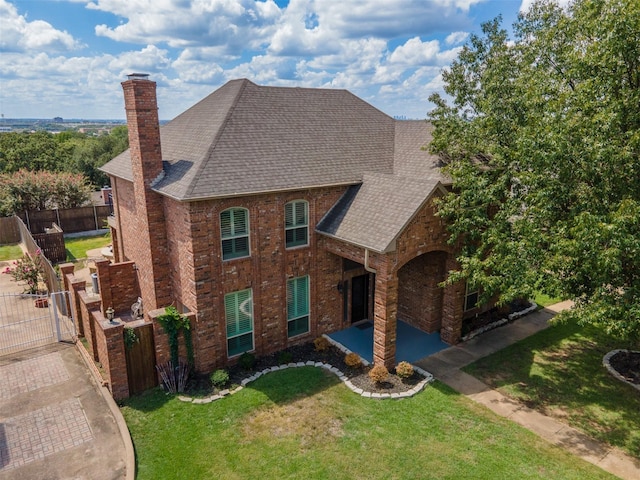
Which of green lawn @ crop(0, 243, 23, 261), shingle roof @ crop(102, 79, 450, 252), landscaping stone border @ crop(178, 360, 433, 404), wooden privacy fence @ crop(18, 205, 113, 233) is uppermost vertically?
shingle roof @ crop(102, 79, 450, 252)

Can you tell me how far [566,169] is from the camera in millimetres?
10625

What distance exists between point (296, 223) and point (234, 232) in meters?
2.22

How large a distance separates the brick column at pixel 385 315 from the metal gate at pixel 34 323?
35.6 ft

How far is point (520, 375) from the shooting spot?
13727 millimetres

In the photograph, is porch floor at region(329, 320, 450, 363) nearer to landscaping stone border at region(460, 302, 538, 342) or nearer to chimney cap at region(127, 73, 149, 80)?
landscaping stone border at region(460, 302, 538, 342)

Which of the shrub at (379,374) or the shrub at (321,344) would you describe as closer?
the shrub at (379,374)

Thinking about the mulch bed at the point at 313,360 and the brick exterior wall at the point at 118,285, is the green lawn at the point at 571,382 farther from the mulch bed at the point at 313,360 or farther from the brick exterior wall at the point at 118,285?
the brick exterior wall at the point at 118,285

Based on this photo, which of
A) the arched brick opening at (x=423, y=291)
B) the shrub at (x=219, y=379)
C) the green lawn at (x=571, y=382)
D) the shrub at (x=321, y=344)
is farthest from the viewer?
the arched brick opening at (x=423, y=291)

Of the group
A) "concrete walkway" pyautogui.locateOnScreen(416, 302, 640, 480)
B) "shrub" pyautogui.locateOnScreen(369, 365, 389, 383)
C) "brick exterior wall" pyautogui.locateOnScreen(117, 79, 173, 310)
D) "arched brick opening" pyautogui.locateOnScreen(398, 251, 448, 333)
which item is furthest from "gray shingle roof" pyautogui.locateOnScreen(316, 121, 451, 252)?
"brick exterior wall" pyautogui.locateOnScreen(117, 79, 173, 310)

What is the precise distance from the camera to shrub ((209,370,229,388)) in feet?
41.4

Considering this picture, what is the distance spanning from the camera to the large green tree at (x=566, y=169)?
32.5ft

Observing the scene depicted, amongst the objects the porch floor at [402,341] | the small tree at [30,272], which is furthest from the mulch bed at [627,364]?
the small tree at [30,272]

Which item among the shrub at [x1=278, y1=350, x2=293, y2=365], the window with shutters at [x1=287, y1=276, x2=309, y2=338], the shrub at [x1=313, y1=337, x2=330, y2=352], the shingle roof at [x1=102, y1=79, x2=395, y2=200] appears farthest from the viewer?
the window with shutters at [x1=287, y1=276, x2=309, y2=338]

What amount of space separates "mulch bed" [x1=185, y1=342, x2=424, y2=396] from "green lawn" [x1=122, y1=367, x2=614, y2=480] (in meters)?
0.56
